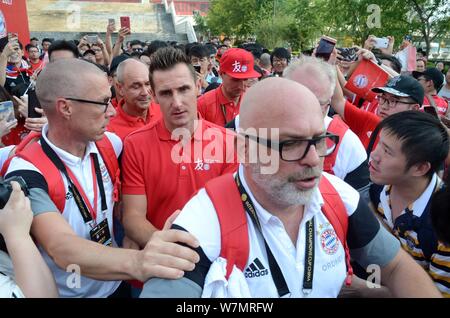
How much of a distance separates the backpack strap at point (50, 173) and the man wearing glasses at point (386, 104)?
2660mm

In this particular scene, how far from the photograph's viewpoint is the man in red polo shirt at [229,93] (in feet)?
15.2

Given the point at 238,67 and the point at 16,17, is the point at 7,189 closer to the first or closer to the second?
the point at 238,67

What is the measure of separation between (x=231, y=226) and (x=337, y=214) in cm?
53

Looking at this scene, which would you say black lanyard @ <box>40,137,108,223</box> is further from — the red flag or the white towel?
the red flag

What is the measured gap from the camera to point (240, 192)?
1637mm

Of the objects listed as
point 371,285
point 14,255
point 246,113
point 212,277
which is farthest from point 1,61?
point 371,285

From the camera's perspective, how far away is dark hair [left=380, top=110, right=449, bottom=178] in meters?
2.25

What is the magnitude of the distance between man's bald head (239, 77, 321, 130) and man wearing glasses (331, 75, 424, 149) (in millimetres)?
2086

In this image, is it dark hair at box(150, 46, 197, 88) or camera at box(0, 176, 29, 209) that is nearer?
camera at box(0, 176, 29, 209)

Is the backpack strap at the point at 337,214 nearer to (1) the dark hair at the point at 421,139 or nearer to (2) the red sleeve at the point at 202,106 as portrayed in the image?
(1) the dark hair at the point at 421,139

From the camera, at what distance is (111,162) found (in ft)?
8.25

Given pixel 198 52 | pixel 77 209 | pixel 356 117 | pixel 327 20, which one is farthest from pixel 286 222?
pixel 327 20

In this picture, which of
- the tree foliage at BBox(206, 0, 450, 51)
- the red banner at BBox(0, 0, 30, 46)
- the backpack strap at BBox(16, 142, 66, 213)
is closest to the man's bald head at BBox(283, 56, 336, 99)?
the backpack strap at BBox(16, 142, 66, 213)

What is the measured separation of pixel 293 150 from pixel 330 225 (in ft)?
1.34
